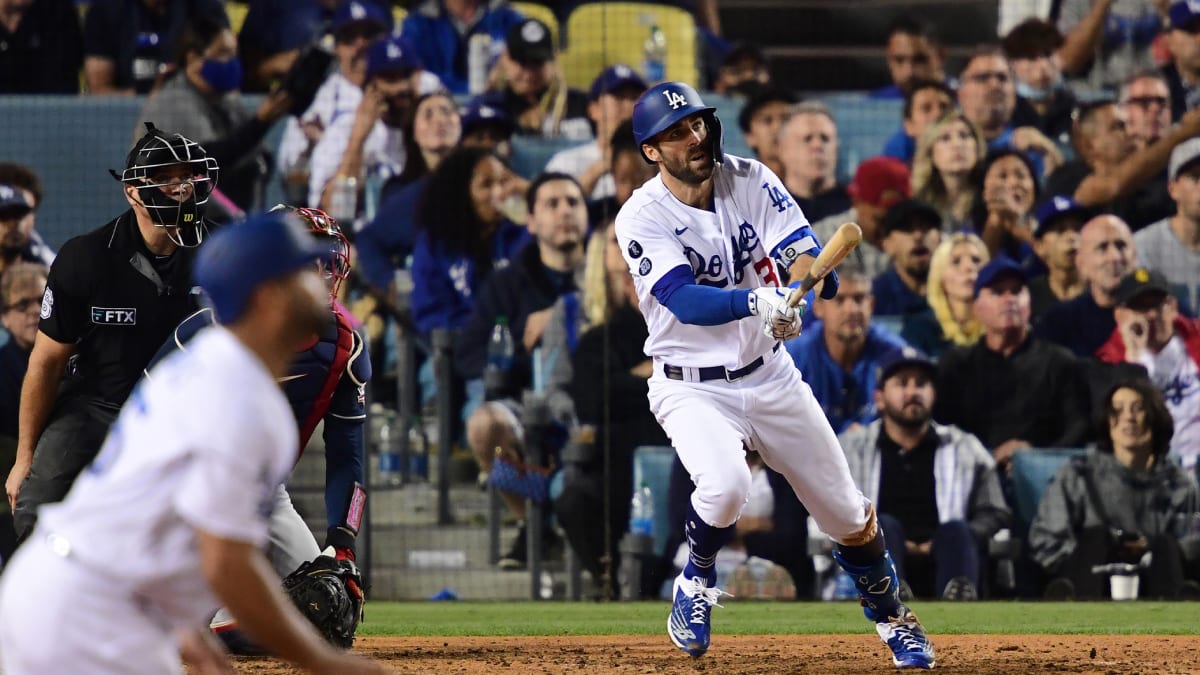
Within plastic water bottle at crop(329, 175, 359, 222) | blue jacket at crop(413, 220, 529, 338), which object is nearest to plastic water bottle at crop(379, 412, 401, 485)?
blue jacket at crop(413, 220, 529, 338)

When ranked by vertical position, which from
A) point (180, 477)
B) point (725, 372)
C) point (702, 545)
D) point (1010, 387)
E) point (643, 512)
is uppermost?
point (180, 477)

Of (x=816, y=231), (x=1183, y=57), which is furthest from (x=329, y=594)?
(x=1183, y=57)

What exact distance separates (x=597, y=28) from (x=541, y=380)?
2553 mm

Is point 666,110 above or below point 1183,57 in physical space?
below

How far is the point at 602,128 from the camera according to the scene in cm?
935

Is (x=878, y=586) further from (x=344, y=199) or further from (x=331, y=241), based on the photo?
(x=344, y=199)

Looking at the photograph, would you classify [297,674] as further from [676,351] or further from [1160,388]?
[1160,388]

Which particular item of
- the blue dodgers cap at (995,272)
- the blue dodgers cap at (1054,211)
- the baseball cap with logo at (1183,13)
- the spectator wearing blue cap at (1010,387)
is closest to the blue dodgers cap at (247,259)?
the spectator wearing blue cap at (1010,387)

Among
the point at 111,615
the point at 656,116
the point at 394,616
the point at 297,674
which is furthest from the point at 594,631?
the point at 111,615

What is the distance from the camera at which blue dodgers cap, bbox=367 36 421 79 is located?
9562mm

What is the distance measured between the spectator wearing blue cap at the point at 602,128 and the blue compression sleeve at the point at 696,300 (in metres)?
4.29

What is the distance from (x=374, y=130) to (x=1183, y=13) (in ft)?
17.0

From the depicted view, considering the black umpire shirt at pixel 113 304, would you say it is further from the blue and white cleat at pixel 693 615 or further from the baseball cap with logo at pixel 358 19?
the baseball cap with logo at pixel 358 19

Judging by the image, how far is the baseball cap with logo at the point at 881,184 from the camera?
9.27m
